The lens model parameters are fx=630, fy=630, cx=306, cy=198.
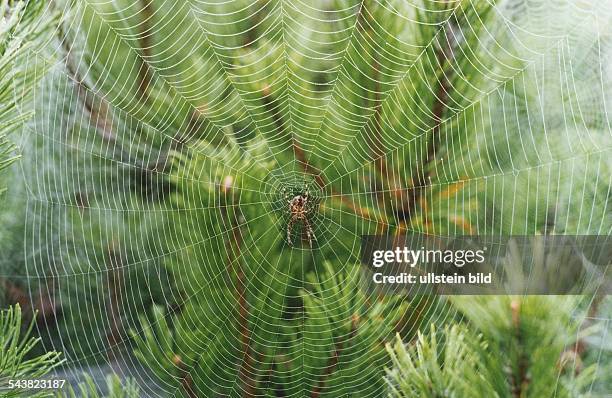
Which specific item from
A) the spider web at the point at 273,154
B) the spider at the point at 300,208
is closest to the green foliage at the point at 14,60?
the spider web at the point at 273,154

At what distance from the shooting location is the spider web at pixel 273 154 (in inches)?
23.1

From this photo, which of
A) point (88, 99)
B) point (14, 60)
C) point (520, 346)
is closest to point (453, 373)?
point (520, 346)

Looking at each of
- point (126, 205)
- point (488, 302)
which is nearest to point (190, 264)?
point (126, 205)

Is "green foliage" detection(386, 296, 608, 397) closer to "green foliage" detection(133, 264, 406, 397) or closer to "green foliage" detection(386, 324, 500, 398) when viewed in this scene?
"green foliage" detection(386, 324, 500, 398)

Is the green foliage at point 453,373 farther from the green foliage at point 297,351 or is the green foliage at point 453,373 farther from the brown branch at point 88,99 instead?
the brown branch at point 88,99

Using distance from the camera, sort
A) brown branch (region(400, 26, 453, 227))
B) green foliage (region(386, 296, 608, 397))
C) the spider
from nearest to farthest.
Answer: green foliage (region(386, 296, 608, 397)), brown branch (region(400, 26, 453, 227)), the spider

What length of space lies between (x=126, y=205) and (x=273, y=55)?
0.23m

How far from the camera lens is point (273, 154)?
669 mm

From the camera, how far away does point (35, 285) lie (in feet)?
2.17

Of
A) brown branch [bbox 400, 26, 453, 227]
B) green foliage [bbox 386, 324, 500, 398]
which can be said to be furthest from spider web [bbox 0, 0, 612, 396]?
green foliage [bbox 386, 324, 500, 398]

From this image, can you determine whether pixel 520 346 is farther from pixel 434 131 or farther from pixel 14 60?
pixel 434 131

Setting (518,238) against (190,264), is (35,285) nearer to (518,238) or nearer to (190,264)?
(190,264)

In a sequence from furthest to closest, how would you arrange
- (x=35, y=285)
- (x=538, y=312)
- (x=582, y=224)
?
(x=35, y=285)
(x=582, y=224)
(x=538, y=312)

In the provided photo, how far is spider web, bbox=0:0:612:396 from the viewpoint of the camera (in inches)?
23.1
